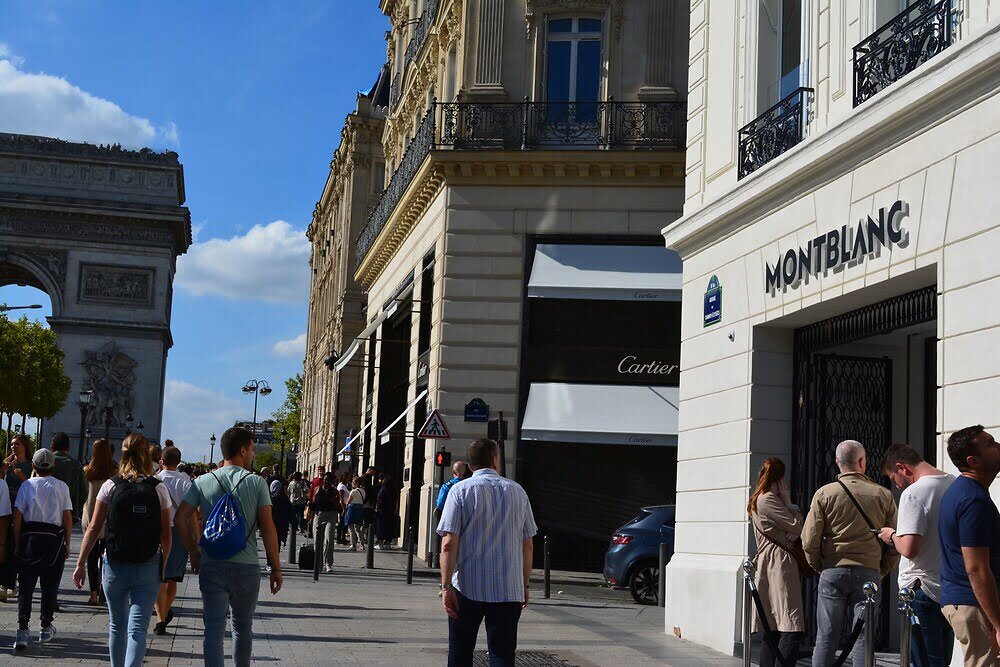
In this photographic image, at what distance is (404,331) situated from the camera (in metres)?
33.5

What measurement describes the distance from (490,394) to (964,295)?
15.6m

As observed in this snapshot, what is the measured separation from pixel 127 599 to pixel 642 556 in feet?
34.5

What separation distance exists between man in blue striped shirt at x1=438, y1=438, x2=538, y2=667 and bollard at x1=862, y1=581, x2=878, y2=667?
202 centimetres

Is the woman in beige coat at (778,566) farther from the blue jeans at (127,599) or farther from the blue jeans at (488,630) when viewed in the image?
the blue jeans at (127,599)

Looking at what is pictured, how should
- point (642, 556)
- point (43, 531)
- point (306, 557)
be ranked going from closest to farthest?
point (43, 531), point (642, 556), point (306, 557)

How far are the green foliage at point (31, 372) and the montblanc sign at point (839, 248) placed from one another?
45036mm

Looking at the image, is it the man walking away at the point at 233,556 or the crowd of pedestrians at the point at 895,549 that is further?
the man walking away at the point at 233,556

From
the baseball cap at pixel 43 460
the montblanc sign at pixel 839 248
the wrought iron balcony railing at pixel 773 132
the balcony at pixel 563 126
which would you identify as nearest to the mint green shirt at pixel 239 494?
the baseball cap at pixel 43 460

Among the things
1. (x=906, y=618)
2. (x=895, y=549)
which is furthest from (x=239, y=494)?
(x=895, y=549)

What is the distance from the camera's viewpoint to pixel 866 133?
1032cm

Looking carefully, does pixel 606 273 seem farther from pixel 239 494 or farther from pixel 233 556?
pixel 233 556

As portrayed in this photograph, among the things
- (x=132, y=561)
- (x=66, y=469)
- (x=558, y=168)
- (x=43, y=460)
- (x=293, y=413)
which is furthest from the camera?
(x=293, y=413)

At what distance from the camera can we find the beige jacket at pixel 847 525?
8.71 m

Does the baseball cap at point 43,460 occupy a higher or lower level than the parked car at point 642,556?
higher
